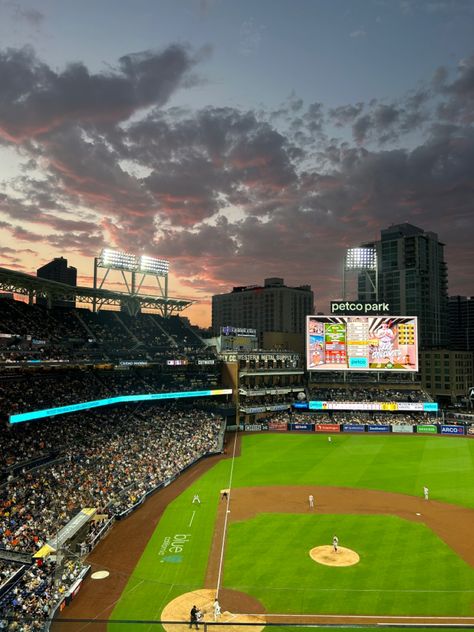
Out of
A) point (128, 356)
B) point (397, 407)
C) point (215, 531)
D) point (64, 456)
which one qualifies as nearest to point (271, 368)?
point (397, 407)

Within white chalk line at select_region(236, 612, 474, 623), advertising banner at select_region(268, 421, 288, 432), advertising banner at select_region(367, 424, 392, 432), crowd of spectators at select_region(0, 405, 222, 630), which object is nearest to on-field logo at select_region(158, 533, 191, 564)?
crowd of spectators at select_region(0, 405, 222, 630)

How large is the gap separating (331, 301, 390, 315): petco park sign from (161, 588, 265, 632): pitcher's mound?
58.1 m

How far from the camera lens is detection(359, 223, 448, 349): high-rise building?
180m

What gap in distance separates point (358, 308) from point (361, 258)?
43.9ft

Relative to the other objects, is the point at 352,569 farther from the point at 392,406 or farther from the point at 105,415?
the point at 392,406

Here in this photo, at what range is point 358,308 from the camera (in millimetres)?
78375

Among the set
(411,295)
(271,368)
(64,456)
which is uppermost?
(411,295)

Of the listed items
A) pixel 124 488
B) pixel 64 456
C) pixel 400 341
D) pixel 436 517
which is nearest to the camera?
pixel 436 517

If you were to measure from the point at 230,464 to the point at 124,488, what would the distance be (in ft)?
53.4

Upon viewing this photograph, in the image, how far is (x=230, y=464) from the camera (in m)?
53.9

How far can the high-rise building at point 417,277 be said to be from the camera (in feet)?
589

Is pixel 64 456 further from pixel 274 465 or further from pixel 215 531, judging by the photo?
pixel 274 465

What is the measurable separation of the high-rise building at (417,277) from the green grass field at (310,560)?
137m

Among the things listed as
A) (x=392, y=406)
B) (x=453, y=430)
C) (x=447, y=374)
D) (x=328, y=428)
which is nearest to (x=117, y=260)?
(x=328, y=428)
